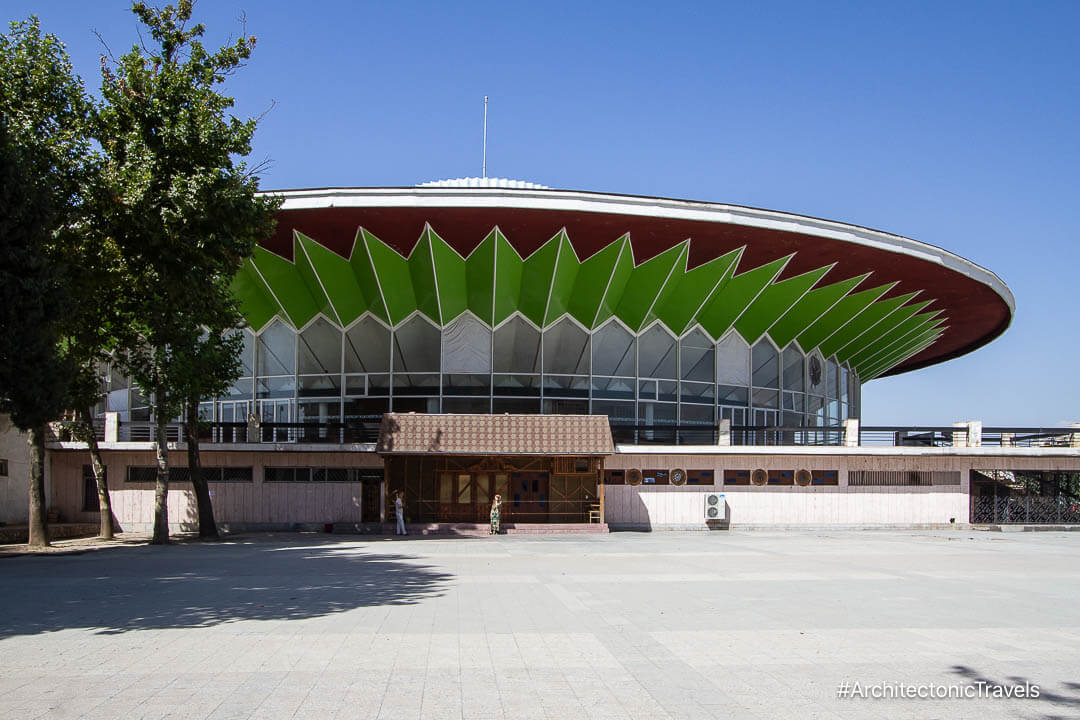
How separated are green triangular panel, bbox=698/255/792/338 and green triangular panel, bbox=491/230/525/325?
7514 mm

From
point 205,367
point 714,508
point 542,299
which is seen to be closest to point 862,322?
point 714,508

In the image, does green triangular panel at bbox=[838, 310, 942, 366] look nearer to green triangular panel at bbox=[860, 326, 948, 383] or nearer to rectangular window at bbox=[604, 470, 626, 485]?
green triangular panel at bbox=[860, 326, 948, 383]

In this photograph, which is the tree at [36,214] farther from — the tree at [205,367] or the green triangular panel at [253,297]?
the green triangular panel at [253,297]

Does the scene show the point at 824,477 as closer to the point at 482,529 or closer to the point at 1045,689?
the point at 482,529

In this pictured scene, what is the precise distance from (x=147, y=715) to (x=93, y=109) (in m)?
19.5

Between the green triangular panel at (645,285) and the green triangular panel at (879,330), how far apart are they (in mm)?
12324

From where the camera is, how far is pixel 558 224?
30.5 meters

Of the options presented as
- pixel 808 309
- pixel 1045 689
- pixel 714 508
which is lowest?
pixel 714 508

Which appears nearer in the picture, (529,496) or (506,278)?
(529,496)

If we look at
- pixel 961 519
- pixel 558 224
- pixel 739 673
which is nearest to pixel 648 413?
pixel 558 224

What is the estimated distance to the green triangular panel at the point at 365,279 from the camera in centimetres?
3156

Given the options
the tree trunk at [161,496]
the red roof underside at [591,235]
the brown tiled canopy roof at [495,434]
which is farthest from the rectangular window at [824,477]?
the tree trunk at [161,496]

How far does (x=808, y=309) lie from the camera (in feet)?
117

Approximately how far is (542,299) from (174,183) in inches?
563
